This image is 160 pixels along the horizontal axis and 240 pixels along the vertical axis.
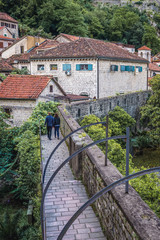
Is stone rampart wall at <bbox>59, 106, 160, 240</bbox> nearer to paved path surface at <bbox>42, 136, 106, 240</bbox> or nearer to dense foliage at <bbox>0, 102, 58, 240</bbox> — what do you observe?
paved path surface at <bbox>42, 136, 106, 240</bbox>

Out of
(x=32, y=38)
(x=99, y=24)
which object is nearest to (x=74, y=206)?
(x=32, y=38)

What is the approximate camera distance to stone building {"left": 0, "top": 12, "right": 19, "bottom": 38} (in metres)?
64.2

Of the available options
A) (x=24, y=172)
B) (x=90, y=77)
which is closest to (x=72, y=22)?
(x=90, y=77)

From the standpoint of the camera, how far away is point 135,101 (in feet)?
98.5

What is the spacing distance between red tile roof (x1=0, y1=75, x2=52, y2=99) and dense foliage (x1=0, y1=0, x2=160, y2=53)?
38097 mm

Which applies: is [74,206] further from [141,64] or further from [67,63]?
[141,64]

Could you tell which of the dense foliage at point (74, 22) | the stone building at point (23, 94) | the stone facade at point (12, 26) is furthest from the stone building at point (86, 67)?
the stone facade at point (12, 26)

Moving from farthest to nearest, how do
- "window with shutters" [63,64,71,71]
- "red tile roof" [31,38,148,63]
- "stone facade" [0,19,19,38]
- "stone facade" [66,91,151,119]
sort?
"stone facade" [0,19,19,38] < "window with shutters" [63,64,71,71] < "red tile roof" [31,38,148,63] < "stone facade" [66,91,151,119]

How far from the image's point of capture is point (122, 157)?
13.7 metres

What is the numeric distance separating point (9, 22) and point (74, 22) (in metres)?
14.9

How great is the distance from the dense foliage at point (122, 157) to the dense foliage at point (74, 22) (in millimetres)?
38127

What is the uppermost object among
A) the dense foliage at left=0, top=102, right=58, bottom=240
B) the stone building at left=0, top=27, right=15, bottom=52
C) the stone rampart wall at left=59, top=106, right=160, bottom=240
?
the stone building at left=0, top=27, right=15, bottom=52

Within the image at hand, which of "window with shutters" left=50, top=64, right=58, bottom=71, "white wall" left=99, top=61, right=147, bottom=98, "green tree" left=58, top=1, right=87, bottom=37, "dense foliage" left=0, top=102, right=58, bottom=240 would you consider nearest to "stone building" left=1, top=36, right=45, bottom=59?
"window with shutters" left=50, top=64, right=58, bottom=71

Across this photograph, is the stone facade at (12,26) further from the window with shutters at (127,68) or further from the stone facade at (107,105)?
the stone facade at (107,105)
